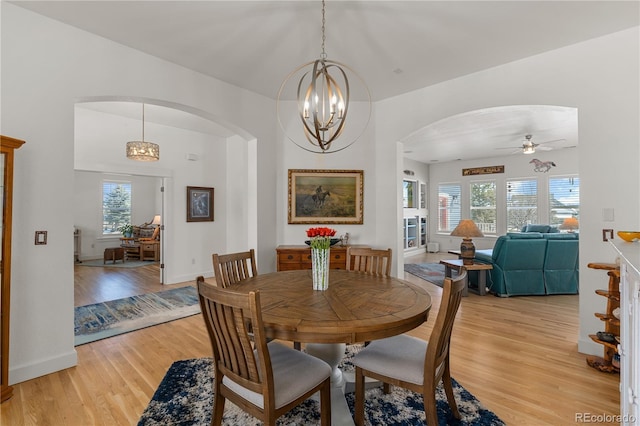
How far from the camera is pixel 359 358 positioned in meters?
1.77

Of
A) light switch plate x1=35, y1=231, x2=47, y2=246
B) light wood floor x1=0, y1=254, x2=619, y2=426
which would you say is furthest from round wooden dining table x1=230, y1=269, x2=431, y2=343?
light switch plate x1=35, y1=231, x2=47, y2=246

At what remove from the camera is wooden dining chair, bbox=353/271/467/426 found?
4.93 ft

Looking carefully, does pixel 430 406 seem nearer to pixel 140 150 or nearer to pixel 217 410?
pixel 217 410

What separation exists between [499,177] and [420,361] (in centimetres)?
820

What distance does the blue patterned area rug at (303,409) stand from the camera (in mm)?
1857

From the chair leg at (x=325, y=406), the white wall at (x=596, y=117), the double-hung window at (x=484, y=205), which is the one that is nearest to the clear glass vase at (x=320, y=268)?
the chair leg at (x=325, y=406)

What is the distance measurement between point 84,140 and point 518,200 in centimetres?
952

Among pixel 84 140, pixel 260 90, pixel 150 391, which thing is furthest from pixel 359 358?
pixel 84 140

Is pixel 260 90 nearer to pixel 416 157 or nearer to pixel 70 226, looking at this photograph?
pixel 70 226

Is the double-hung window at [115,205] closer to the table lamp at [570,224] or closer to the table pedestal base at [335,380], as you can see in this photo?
the table pedestal base at [335,380]

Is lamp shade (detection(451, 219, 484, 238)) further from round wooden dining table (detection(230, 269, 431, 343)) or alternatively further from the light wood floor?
round wooden dining table (detection(230, 269, 431, 343))

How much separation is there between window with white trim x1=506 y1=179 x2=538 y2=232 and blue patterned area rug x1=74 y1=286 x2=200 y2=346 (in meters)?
7.97

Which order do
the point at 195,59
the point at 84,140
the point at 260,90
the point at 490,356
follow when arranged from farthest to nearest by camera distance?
the point at 84,140 → the point at 260,90 → the point at 195,59 → the point at 490,356

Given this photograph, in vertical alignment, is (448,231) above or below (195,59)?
below
